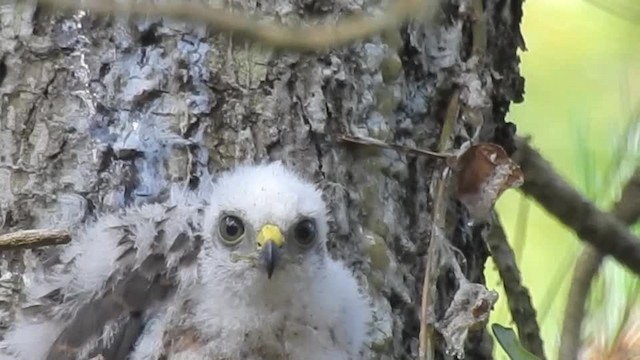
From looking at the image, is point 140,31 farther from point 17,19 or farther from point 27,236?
point 27,236

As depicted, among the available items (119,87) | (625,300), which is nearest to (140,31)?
(119,87)

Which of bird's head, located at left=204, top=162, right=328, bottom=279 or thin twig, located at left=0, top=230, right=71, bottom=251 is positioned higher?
thin twig, located at left=0, top=230, right=71, bottom=251

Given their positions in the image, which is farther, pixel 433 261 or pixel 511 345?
pixel 433 261

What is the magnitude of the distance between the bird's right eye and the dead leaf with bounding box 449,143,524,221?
0.32 meters

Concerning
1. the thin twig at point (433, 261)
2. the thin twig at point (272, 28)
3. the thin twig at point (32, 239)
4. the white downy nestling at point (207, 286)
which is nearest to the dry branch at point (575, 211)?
the thin twig at point (433, 261)

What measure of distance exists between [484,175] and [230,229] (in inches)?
14.7

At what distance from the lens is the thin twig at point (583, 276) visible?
1862mm

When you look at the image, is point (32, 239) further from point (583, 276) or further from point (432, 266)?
point (583, 276)

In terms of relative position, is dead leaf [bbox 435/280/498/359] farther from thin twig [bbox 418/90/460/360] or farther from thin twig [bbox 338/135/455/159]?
thin twig [bbox 338/135/455/159]

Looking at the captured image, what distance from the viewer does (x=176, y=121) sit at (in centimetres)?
179

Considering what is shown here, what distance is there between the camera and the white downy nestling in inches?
66.1

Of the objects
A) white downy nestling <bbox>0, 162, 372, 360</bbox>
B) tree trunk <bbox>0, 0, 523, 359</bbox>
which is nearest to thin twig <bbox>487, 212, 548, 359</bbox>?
tree trunk <bbox>0, 0, 523, 359</bbox>

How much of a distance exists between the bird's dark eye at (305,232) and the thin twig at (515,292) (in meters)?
0.41

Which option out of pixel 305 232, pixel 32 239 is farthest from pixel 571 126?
pixel 32 239
